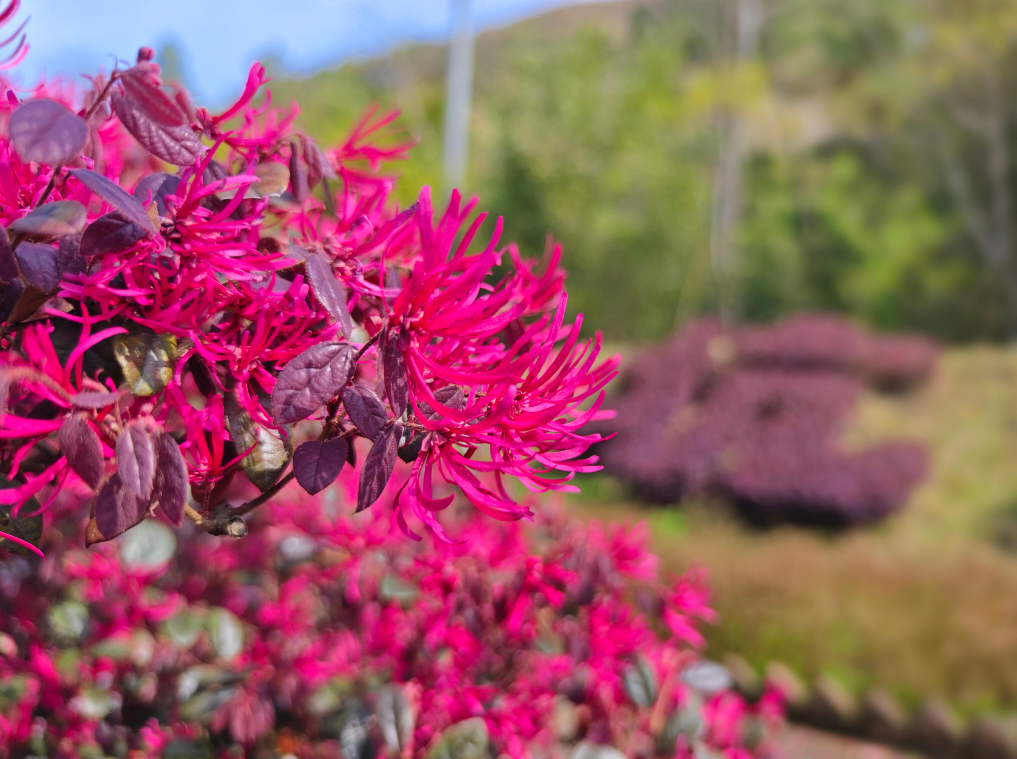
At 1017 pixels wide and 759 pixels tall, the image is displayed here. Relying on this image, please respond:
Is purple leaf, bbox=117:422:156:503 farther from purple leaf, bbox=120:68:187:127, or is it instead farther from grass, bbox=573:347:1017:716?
grass, bbox=573:347:1017:716

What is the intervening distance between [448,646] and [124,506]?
617mm

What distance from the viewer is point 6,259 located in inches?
14.7

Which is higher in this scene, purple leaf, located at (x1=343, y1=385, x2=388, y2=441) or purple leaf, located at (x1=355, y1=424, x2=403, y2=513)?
purple leaf, located at (x1=343, y1=385, x2=388, y2=441)

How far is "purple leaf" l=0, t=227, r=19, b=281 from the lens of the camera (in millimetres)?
371

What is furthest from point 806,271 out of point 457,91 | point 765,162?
point 457,91

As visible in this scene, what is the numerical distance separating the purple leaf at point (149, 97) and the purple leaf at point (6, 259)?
0.09 m

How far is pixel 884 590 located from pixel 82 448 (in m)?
3.64

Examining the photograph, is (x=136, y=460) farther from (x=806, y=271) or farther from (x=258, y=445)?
(x=806, y=271)

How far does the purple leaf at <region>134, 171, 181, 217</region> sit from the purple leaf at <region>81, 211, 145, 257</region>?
0.10 feet

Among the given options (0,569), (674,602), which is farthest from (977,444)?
(0,569)

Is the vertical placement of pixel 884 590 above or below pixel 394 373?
below

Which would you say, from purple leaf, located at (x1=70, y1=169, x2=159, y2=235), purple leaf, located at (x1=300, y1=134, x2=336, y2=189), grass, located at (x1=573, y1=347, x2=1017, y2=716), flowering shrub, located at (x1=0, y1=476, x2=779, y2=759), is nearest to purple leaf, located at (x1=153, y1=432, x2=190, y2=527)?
purple leaf, located at (x1=70, y1=169, x2=159, y2=235)

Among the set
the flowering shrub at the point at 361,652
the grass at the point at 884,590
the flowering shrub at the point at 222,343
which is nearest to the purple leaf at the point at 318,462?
the flowering shrub at the point at 222,343

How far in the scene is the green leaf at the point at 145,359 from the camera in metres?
0.39
